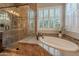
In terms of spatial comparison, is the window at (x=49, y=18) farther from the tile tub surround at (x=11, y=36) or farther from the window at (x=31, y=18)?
the tile tub surround at (x=11, y=36)

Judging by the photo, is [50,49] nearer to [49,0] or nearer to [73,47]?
[73,47]

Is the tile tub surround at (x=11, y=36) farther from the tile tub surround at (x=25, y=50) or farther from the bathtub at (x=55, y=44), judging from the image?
A: the bathtub at (x=55, y=44)

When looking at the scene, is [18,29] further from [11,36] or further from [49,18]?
[49,18]

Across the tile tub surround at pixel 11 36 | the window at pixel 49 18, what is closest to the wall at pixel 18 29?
the tile tub surround at pixel 11 36

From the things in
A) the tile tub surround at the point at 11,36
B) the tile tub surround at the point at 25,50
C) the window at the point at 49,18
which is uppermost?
the window at the point at 49,18

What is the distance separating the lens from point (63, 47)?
48.3 inches

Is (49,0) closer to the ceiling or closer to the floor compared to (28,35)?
closer to the ceiling

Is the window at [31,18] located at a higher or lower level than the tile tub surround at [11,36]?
higher

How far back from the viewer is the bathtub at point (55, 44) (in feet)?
4.02

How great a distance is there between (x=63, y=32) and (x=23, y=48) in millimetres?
421

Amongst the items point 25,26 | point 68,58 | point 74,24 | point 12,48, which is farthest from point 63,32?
point 12,48

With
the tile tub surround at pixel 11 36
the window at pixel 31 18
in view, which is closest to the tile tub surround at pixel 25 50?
the tile tub surround at pixel 11 36

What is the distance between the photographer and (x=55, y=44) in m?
1.24

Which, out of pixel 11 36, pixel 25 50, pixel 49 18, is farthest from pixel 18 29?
pixel 49 18
